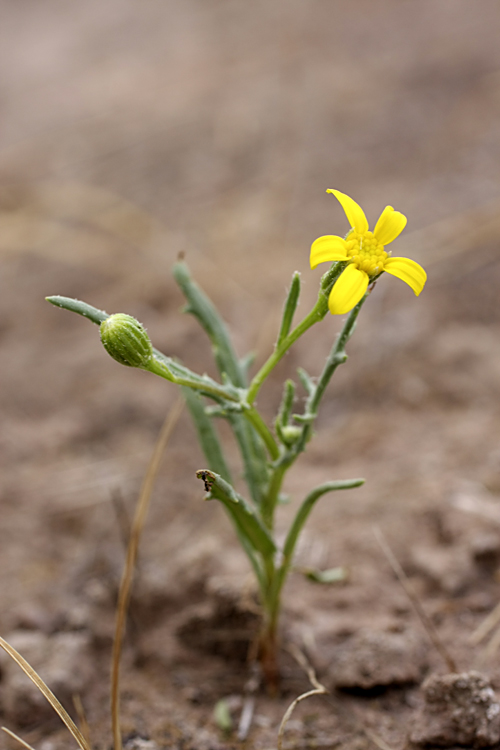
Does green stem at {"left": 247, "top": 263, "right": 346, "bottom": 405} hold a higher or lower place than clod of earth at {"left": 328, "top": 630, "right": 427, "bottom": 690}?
higher

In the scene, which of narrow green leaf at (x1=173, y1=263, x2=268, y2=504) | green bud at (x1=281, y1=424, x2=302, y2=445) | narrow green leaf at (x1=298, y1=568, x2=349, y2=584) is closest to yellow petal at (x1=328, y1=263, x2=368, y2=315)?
green bud at (x1=281, y1=424, x2=302, y2=445)

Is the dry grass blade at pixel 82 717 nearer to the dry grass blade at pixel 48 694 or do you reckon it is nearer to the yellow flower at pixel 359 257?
the dry grass blade at pixel 48 694

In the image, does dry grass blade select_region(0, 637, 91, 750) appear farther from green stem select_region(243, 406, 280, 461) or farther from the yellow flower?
the yellow flower

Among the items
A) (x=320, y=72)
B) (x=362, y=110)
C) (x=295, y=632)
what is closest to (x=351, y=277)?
(x=295, y=632)

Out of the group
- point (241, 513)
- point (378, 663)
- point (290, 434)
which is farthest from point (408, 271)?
point (378, 663)

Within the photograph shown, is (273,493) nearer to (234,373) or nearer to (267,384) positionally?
(234,373)

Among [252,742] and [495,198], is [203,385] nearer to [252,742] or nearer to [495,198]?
[252,742]

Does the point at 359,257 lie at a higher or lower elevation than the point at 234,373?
lower

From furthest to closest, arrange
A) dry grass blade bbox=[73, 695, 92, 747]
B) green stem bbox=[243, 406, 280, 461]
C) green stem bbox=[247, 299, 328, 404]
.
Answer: dry grass blade bbox=[73, 695, 92, 747] → green stem bbox=[243, 406, 280, 461] → green stem bbox=[247, 299, 328, 404]
